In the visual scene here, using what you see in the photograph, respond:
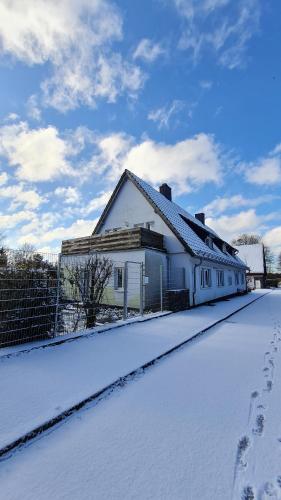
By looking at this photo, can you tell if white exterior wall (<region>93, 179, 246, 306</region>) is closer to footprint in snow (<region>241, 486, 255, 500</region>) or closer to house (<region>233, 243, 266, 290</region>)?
footprint in snow (<region>241, 486, 255, 500</region>)

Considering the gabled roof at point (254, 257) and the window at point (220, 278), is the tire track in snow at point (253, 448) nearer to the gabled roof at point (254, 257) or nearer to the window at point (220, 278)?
the window at point (220, 278)

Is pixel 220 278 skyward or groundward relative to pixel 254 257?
groundward

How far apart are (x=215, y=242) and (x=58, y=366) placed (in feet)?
68.6

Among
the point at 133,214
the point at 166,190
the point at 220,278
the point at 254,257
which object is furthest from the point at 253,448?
the point at 254,257

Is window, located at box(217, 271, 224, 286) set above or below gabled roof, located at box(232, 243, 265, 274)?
below

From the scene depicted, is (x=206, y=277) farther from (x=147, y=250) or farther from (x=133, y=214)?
(x=133, y=214)

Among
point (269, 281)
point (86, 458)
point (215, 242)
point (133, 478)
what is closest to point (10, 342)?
point (86, 458)

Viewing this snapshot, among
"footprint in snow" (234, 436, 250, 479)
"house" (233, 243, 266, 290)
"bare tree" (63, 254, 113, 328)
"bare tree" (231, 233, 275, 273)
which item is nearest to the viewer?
"footprint in snow" (234, 436, 250, 479)

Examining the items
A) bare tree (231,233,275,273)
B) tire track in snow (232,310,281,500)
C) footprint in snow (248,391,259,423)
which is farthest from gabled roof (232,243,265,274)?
footprint in snow (248,391,259,423)

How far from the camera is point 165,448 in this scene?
237cm

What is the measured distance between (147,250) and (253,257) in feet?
122

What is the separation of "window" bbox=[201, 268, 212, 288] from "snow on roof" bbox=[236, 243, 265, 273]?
29.7 meters

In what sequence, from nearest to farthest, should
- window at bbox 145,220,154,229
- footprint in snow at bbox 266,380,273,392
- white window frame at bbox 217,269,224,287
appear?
footprint in snow at bbox 266,380,273,392, window at bbox 145,220,154,229, white window frame at bbox 217,269,224,287

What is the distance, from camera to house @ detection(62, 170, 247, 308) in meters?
13.5
